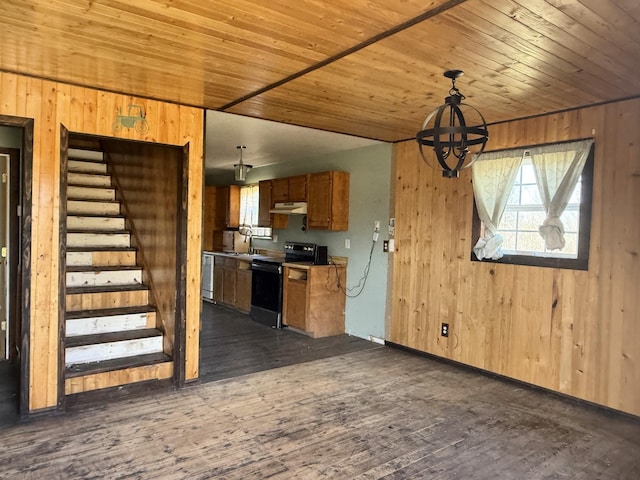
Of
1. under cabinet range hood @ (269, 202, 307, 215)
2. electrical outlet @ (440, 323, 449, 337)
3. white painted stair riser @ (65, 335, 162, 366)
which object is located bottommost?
white painted stair riser @ (65, 335, 162, 366)

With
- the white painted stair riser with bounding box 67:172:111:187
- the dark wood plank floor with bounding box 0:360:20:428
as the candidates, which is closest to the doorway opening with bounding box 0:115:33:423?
the dark wood plank floor with bounding box 0:360:20:428

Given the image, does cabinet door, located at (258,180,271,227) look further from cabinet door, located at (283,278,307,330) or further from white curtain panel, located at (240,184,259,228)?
cabinet door, located at (283,278,307,330)

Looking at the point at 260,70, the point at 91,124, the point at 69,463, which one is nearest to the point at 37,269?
the point at 91,124

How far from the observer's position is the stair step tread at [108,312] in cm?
389

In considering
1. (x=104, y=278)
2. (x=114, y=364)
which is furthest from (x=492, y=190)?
(x=104, y=278)

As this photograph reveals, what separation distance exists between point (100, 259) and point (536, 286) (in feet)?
14.1

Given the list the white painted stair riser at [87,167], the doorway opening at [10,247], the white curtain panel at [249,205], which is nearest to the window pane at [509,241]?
the doorway opening at [10,247]

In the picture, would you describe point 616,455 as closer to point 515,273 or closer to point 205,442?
point 515,273

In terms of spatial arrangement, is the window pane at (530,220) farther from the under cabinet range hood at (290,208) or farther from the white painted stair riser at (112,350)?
the white painted stair riser at (112,350)

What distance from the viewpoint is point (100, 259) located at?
182 inches

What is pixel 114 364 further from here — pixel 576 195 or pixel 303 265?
pixel 576 195

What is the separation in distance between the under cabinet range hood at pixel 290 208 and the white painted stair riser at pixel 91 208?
227cm

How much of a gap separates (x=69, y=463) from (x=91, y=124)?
230 cm

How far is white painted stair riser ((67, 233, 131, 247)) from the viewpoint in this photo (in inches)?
183
